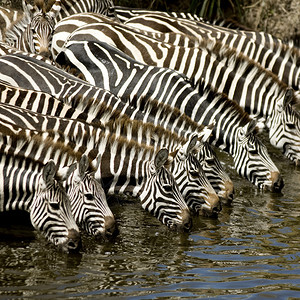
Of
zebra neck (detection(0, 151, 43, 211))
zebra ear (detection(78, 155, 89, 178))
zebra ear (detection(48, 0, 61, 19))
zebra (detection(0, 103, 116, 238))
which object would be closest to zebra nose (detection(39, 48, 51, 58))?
zebra ear (detection(48, 0, 61, 19))

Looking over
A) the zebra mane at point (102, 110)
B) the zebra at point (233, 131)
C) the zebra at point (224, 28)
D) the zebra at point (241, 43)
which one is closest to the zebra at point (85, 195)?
the zebra mane at point (102, 110)

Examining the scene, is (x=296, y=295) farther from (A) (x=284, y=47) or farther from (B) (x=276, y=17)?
(B) (x=276, y=17)

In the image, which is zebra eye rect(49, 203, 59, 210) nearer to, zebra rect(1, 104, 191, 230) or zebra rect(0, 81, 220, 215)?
zebra rect(1, 104, 191, 230)

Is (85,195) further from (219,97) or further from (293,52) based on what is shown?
(293,52)

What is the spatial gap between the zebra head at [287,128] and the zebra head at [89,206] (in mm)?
5053

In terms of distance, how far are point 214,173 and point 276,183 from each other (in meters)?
1.19

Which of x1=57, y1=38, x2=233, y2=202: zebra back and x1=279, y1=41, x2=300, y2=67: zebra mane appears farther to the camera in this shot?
Result: x1=279, y1=41, x2=300, y2=67: zebra mane

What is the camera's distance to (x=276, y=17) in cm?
1872

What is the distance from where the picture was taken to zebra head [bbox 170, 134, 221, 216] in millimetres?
9648

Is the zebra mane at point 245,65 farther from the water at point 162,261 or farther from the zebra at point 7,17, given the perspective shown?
the zebra at point 7,17

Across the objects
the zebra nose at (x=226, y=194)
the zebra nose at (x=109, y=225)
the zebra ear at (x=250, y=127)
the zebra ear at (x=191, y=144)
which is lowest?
the zebra nose at (x=109, y=225)

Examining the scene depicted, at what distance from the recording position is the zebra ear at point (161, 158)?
28.7ft

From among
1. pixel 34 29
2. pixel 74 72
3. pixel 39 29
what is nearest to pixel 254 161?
pixel 74 72

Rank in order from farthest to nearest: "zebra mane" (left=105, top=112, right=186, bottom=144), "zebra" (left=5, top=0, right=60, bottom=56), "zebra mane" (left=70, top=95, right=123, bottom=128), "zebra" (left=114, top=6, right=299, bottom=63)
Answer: "zebra" (left=114, top=6, right=299, bottom=63), "zebra" (left=5, top=0, right=60, bottom=56), "zebra mane" (left=70, top=95, right=123, bottom=128), "zebra mane" (left=105, top=112, right=186, bottom=144)
